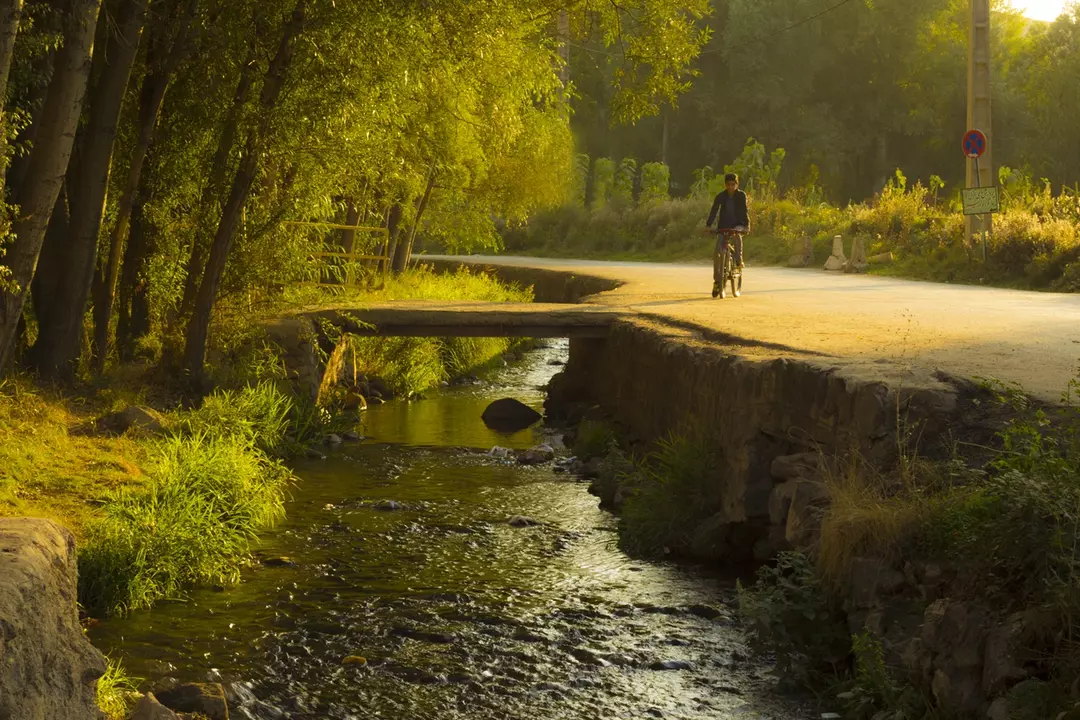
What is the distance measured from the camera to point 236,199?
1310cm

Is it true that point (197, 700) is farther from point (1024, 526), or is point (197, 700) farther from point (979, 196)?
point (979, 196)

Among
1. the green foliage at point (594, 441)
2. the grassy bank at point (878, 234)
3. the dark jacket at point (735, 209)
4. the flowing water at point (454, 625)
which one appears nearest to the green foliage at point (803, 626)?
the flowing water at point (454, 625)

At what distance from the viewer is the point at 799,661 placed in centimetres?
720

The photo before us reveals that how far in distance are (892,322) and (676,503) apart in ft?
14.1

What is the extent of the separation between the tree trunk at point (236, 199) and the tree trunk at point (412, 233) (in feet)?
30.5

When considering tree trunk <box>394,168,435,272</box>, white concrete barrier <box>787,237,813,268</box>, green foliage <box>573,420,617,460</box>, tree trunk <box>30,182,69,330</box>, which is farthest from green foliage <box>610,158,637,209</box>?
tree trunk <box>30,182,69,330</box>

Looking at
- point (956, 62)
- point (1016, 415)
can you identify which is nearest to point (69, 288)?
point (1016, 415)

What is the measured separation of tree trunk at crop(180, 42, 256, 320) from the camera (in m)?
12.8

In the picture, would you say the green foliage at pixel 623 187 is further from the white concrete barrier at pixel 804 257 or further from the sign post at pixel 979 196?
the sign post at pixel 979 196

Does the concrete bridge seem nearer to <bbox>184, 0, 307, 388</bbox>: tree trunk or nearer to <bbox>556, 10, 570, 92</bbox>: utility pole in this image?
<bbox>184, 0, 307, 388</bbox>: tree trunk

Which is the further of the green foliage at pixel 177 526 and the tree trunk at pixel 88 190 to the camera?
the tree trunk at pixel 88 190

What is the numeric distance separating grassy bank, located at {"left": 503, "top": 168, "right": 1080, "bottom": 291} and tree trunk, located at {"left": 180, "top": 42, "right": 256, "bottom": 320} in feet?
43.3

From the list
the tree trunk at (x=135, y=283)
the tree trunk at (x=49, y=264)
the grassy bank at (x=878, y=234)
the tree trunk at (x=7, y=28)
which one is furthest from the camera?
the grassy bank at (x=878, y=234)

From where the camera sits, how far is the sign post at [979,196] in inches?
912
